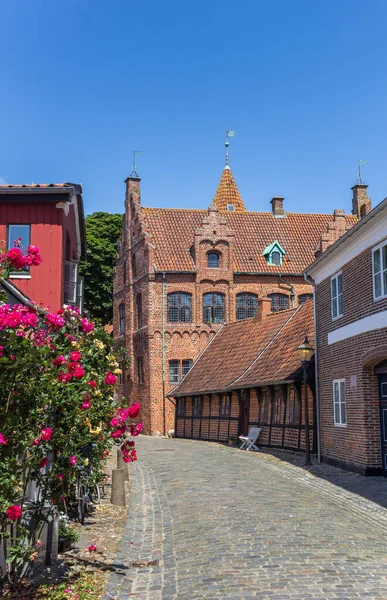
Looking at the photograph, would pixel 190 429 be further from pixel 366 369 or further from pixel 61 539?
pixel 61 539

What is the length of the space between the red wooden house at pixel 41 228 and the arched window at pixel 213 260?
25.6 m

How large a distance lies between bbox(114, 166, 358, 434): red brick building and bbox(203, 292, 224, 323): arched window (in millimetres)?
56

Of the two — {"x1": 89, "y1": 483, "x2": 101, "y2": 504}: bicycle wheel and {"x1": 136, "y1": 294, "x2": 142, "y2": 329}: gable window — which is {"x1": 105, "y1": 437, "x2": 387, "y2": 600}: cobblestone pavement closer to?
{"x1": 89, "y1": 483, "x2": 101, "y2": 504}: bicycle wheel

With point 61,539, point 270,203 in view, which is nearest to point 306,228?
point 270,203

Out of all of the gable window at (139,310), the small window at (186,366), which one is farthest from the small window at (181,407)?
the gable window at (139,310)

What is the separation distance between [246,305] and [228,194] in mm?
12110

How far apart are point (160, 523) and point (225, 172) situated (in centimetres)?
4319

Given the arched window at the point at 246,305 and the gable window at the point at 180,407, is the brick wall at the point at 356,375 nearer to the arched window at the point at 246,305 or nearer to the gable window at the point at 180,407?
the gable window at the point at 180,407

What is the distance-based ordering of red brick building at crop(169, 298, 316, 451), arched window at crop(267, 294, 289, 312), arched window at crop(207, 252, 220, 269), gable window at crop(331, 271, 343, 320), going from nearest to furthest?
gable window at crop(331, 271, 343, 320) → red brick building at crop(169, 298, 316, 451) → arched window at crop(207, 252, 220, 269) → arched window at crop(267, 294, 289, 312)

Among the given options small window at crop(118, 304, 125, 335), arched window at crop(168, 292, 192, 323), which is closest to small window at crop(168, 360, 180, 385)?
arched window at crop(168, 292, 192, 323)

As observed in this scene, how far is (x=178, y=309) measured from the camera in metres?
40.4

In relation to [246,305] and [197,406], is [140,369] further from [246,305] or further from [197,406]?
[197,406]

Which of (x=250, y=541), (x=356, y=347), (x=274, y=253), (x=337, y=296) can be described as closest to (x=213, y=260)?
(x=274, y=253)

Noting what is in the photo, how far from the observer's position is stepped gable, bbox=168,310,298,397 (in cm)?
2975
